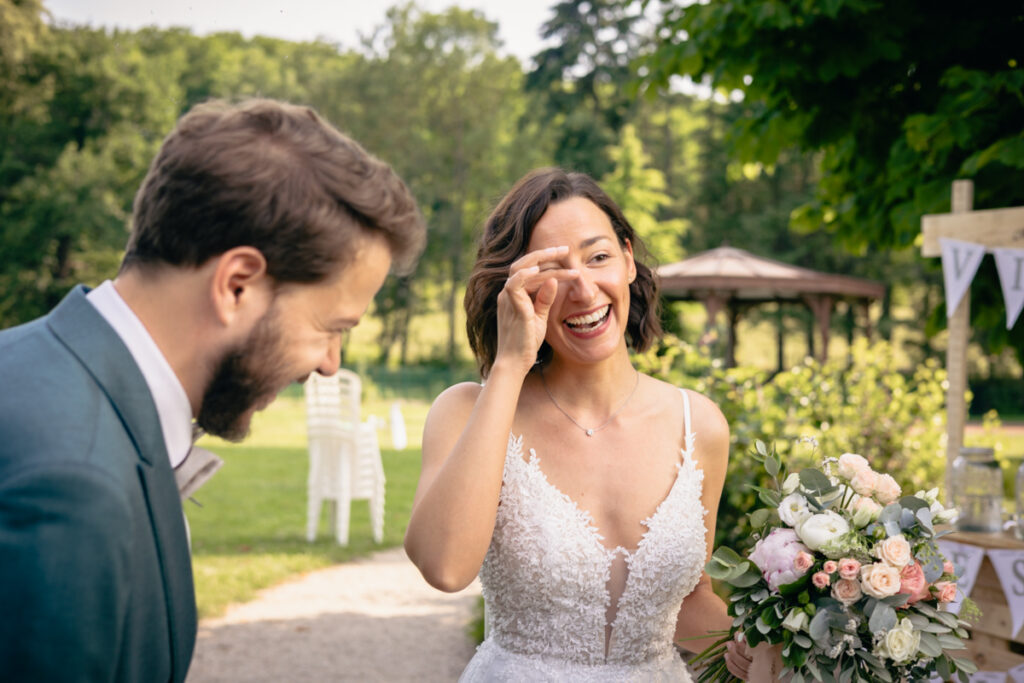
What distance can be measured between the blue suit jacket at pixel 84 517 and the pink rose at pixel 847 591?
4.48ft

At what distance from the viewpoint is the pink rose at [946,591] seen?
1.98 metres

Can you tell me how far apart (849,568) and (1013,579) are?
212 centimetres

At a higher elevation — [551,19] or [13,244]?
[551,19]

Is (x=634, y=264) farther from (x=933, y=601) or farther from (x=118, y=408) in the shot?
(x=118, y=408)

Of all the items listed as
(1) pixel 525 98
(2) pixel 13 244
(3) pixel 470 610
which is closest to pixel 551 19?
(1) pixel 525 98

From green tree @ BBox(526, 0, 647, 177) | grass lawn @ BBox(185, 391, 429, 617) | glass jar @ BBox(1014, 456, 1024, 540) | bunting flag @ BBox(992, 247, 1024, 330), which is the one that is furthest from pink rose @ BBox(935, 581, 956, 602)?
green tree @ BBox(526, 0, 647, 177)

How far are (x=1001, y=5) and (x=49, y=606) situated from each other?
5799mm

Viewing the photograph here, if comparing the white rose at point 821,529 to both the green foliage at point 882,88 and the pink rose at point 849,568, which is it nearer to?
the pink rose at point 849,568

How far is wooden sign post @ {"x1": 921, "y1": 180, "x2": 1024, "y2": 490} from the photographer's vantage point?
13.4 feet

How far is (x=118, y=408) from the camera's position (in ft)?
3.83

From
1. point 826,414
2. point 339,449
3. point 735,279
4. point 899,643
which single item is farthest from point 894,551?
point 735,279

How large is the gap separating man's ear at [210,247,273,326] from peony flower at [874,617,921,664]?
1478mm

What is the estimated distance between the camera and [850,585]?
1906 millimetres

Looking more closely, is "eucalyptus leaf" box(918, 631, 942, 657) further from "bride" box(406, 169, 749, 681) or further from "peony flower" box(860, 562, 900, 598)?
"bride" box(406, 169, 749, 681)
